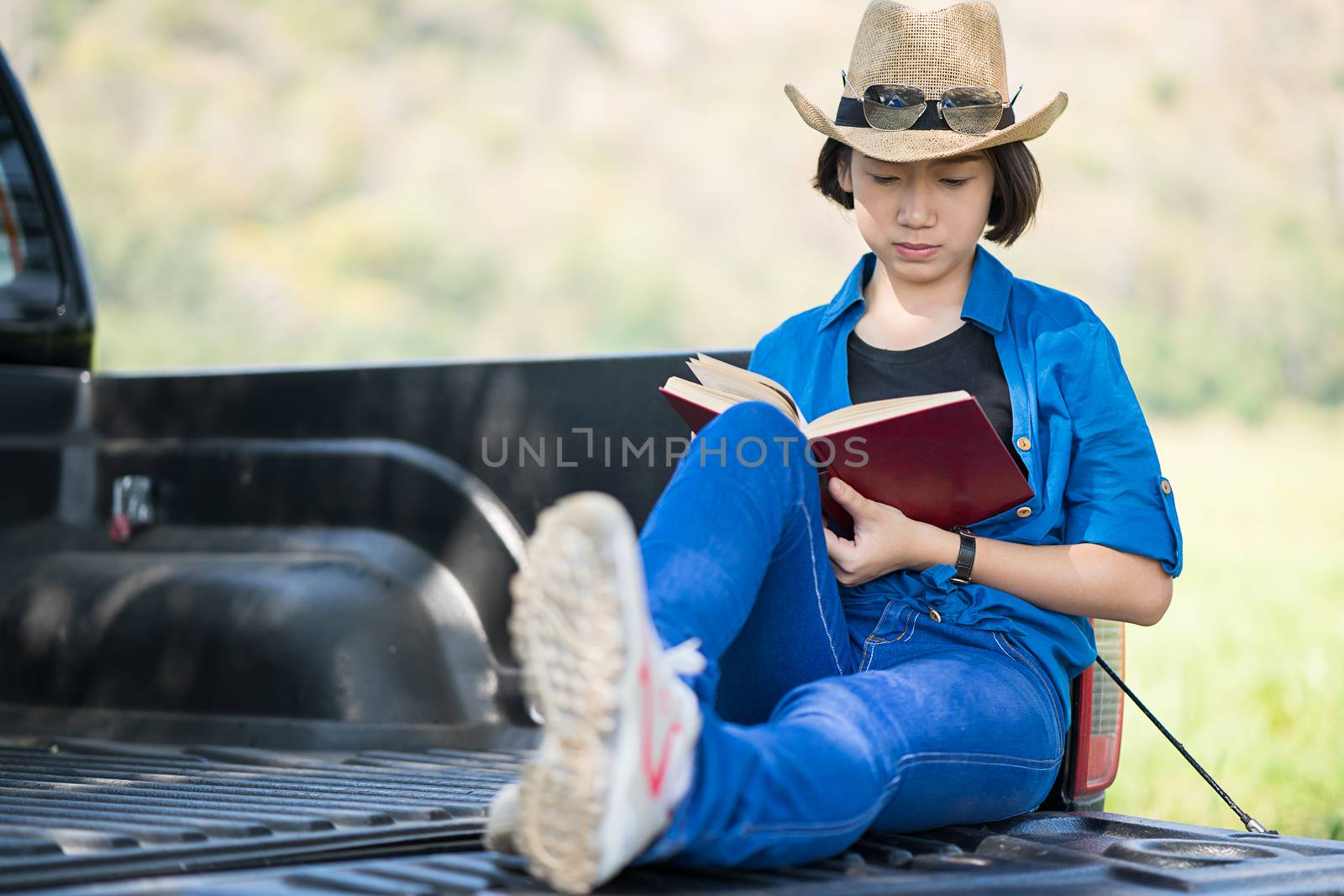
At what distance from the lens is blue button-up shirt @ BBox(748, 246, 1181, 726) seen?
6.63 ft

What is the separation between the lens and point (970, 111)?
2.09 meters

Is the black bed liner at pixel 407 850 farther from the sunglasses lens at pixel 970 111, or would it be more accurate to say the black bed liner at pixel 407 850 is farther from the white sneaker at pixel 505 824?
the sunglasses lens at pixel 970 111

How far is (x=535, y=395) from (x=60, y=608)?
991mm

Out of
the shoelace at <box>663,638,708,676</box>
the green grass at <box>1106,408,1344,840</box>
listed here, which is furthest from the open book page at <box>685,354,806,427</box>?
the green grass at <box>1106,408,1344,840</box>

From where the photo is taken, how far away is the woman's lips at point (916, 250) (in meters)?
2.13

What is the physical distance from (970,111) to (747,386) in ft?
1.62

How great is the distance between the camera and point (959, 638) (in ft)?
6.66

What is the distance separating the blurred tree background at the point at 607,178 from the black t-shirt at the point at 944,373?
11.6m

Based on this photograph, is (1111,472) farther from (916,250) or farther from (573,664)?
(573,664)

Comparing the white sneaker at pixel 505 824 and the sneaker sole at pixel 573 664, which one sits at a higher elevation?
the sneaker sole at pixel 573 664

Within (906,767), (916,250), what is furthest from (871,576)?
(916,250)

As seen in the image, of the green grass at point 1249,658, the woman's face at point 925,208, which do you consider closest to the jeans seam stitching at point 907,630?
the woman's face at point 925,208

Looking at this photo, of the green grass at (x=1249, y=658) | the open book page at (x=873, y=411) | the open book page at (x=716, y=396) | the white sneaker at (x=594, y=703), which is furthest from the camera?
the green grass at (x=1249, y=658)

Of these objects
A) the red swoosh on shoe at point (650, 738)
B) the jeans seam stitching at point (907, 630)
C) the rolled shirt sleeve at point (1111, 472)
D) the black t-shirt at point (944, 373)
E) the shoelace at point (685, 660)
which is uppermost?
the black t-shirt at point (944, 373)
